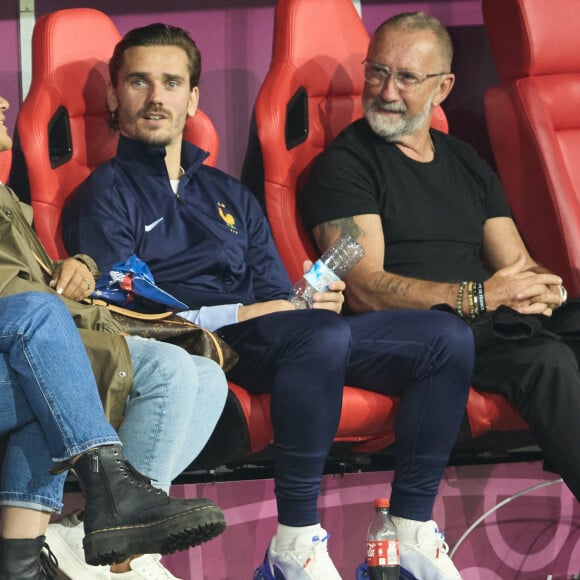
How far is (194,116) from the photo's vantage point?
10.4ft

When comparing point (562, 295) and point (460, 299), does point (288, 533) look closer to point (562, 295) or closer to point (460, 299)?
point (460, 299)

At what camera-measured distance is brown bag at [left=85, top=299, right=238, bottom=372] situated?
2414 millimetres

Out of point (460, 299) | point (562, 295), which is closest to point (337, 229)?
point (460, 299)

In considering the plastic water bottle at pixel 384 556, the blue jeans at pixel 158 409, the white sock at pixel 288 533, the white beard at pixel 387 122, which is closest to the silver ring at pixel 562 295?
the white beard at pixel 387 122

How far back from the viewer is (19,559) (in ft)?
6.57

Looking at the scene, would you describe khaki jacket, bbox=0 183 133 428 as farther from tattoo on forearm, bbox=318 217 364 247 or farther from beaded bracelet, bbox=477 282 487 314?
beaded bracelet, bbox=477 282 487 314

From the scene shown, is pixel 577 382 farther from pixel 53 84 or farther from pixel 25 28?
pixel 25 28

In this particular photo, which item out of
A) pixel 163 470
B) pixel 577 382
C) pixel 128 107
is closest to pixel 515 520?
pixel 577 382

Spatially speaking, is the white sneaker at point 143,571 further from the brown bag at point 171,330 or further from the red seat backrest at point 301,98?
the red seat backrest at point 301,98

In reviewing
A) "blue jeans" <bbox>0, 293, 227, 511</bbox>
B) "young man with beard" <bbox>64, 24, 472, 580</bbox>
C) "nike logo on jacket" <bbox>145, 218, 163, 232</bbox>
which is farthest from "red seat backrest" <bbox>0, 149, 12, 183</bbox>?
"blue jeans" <bbox>0, 293, 227, 511</bbox>

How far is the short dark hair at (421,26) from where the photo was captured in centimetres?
317

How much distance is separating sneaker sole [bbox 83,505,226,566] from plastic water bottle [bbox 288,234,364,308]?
2.93ft

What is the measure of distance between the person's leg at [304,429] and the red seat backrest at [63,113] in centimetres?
77

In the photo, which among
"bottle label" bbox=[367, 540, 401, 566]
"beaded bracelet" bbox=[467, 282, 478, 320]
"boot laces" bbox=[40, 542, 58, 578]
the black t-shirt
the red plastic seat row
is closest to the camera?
"boot laces" bbox=[40, 542, 58, 578]
